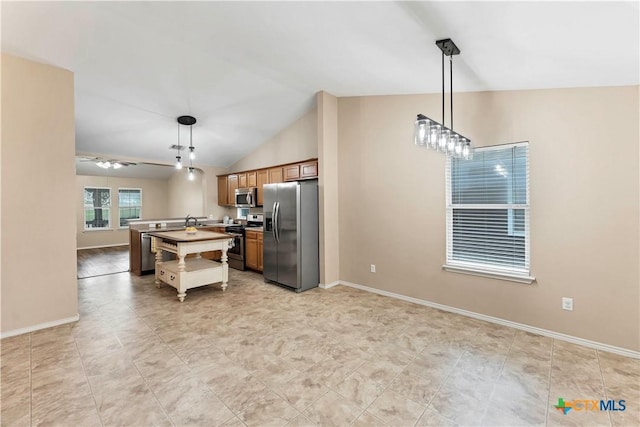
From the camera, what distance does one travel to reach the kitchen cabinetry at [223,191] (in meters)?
7.09

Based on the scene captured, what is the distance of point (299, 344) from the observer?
270 centimetres

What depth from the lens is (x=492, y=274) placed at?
10.4ft

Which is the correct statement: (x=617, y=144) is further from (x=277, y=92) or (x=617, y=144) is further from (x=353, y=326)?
(x=277, y=92)

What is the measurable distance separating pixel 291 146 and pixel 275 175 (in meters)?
0.68

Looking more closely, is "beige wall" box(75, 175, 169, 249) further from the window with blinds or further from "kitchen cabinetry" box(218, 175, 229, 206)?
the window with blinds

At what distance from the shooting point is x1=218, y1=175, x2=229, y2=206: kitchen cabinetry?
23.3 ft

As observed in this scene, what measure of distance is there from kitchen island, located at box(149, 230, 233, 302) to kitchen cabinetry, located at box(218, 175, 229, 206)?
8.61 feet

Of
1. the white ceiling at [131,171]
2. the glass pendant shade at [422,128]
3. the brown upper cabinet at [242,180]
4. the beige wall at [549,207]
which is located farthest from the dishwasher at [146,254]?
the glass pendant shade at [422,128]

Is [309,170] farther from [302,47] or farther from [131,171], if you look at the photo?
[131,171]

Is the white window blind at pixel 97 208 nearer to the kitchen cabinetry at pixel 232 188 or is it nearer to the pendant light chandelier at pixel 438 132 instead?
the kitchen cabinetry at pixel 232 188

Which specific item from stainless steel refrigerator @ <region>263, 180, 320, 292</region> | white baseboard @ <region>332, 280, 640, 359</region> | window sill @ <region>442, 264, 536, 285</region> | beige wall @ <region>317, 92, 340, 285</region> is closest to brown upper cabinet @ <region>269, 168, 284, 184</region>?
stainless steel refrigerator @ <region>263, 180, 320, 292</region>

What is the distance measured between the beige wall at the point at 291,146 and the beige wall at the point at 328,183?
0.47 meters

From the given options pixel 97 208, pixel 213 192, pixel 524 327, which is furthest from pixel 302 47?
pixel 97 208

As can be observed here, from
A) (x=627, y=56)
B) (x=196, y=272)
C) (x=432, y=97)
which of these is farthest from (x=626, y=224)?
(x=196, y=272)
